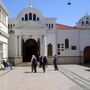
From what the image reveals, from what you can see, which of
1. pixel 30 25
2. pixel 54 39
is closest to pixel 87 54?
pixel 54 39

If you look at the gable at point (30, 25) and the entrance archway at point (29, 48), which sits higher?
the gable at point (30, 25)

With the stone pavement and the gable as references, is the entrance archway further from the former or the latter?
the stone pavement

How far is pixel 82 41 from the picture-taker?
50.2m

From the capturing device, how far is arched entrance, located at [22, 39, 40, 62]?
2053 inches

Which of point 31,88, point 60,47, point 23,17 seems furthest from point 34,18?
point 31,88

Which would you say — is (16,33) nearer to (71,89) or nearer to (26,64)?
(26,64)

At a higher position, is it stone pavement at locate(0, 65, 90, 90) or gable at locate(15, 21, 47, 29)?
gable at locate(15, 21, 47, 29)

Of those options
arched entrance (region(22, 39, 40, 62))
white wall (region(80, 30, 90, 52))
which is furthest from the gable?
white wall (region(80, 30, 90, 52))

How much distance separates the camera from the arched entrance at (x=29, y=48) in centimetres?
5216

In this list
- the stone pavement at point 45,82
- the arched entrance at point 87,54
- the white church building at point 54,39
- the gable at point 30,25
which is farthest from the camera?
the arched entrance at point 87,54

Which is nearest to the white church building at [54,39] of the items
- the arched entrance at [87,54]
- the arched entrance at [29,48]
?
the arched entrance at [87,54]

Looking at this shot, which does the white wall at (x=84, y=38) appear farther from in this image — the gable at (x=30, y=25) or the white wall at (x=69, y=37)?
the gable at (x=30, y=25)

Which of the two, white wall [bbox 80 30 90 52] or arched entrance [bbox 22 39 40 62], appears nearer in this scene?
white wall [bbox 80 30 90 52]

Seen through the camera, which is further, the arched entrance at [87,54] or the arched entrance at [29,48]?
the arched entrance at [29,48]
